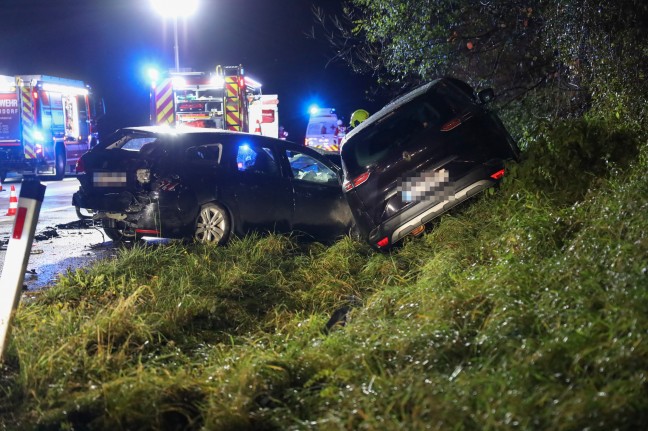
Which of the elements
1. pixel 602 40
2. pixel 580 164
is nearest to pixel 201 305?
pixel 580 164

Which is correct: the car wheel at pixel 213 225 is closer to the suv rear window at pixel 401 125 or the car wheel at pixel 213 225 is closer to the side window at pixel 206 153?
the side window at pixel 206 153

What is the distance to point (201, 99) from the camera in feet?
63.4

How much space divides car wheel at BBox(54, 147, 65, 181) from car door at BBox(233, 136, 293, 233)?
16708mm

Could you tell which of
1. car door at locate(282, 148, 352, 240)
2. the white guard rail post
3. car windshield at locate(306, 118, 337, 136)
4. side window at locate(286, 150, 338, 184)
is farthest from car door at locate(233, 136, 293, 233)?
car windshield at locate(306, 118, 337, 136)

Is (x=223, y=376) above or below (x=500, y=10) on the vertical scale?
below

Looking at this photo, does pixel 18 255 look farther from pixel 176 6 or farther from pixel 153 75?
pixel 176 6

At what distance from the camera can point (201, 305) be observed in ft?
18.1

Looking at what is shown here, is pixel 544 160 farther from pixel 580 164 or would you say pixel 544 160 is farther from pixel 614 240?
pixel 614 240

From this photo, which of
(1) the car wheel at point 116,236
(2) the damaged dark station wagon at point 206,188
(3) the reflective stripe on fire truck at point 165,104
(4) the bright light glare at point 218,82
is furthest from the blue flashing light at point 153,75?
(2) the damaged dark station wagon at point 206,188

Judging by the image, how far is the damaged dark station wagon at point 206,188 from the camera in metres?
8.82

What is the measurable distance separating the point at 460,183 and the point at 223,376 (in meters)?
3.87

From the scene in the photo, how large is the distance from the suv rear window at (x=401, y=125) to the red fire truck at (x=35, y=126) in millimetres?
18050

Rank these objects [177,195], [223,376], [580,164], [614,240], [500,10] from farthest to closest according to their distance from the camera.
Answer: [500,10]
[177,195]
[580,164]
[614,240]
[223,376]

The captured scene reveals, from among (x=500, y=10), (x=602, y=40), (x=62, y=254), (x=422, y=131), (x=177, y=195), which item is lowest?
(x=62, y=254)
